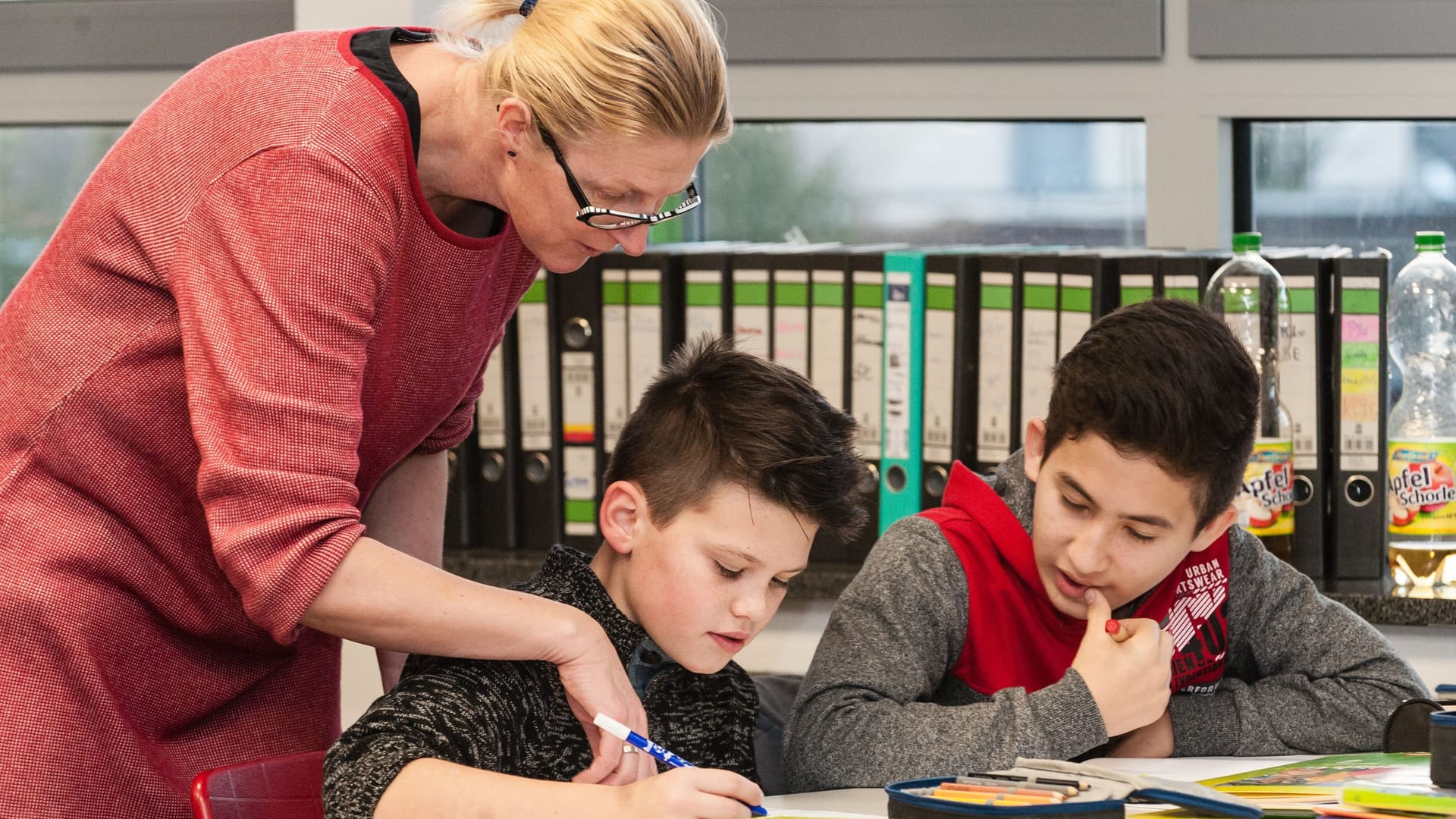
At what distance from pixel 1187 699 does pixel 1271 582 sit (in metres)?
0.16

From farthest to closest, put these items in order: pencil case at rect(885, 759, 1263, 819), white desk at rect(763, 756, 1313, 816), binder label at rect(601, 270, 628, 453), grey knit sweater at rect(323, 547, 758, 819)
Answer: binder label at rect(601, 270, 628, 453)
white desk at rect(763, 756, 1313, 816)
grey knit sweater at rect(323, 547, 758, 819)
pencil case at rect(885, 759, 1263, 819)

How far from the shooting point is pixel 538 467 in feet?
7.52

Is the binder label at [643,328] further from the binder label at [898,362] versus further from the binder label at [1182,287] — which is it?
the binder label at [1182,287]

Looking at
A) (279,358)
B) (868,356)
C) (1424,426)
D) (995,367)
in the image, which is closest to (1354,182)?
(1424,426)

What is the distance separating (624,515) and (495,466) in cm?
104

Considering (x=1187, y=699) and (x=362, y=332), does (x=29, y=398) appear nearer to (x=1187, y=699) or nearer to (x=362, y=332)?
(x=362, y=332)

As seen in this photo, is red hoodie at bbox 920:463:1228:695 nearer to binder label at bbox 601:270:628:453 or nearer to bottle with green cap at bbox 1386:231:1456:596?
bottle with green cap at bbox 1386:231:1456:596

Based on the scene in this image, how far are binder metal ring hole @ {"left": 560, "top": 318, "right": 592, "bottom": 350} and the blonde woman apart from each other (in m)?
0.88

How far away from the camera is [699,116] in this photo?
1.20 meters

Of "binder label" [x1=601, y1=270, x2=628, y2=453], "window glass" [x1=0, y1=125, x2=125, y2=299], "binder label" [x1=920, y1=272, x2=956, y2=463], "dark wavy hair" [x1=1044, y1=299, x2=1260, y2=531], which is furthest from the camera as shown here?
"window glass" [x1=0, y1=125, x2=125, y2=299]

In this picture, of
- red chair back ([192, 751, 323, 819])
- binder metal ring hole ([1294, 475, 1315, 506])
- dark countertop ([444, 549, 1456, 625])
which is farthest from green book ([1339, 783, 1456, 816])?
binder metal ring hole ([1294, 475, 1315, 506])

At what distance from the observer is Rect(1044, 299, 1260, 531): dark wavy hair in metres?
1.38

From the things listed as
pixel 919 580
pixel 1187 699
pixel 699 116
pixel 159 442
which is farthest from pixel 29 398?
pixel 1187 699

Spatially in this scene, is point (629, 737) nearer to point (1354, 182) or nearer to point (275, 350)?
point (275, 350)
